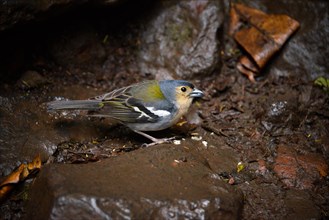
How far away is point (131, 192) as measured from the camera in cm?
397

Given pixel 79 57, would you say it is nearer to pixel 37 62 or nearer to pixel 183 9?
pixel 37 62

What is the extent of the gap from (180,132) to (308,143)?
1.73 meters

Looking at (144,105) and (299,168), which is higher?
(144,105)

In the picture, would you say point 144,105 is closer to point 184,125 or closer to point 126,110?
point 126,110

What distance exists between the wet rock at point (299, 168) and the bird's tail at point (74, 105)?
7.81ft

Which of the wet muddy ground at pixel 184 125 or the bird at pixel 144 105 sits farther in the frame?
the bird at pixel 144 105

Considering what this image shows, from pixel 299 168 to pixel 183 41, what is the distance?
2604 millimetres

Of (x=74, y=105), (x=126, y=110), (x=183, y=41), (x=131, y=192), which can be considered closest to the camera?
(x=131, y=192)

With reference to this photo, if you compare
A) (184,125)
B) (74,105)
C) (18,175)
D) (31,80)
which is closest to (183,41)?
(184,125)

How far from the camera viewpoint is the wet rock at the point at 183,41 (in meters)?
6.36

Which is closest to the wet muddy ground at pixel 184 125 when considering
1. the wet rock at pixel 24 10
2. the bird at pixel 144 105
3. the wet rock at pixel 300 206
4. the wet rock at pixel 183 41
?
the wet rock at pixel 300 206

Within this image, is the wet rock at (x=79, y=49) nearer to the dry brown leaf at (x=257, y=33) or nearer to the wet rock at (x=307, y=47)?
the dry brown leaf at (x=257, y=33)

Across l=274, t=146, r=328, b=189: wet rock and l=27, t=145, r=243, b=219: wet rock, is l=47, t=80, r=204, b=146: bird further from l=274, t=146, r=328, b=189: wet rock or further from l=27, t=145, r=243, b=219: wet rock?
l=274, t=146, r=328, b=189: wet rock

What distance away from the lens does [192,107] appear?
6082mm
